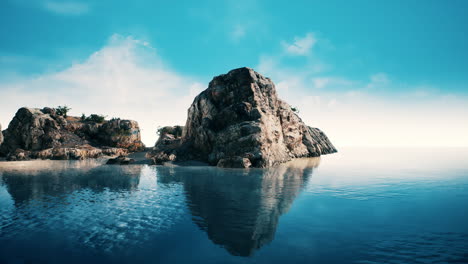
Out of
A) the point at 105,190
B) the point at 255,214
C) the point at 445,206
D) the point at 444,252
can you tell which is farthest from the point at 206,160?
the point at 444,252

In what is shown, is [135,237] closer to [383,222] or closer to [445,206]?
[383,222]

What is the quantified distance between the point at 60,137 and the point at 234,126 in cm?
6534

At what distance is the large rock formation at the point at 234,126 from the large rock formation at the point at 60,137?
105 ft

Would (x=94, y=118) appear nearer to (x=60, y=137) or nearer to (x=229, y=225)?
(x=60, y=137)

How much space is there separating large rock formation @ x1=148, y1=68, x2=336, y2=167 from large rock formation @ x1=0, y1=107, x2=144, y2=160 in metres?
32.1

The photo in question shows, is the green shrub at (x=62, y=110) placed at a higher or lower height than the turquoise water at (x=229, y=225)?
higher

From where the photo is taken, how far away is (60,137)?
8531 centimetres

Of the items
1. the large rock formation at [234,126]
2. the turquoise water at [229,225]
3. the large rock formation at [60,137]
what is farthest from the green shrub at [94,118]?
the turquoise water at [229,225]

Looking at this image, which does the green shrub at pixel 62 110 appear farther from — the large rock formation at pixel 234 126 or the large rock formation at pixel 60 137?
the large rock formation at pixel 234 126

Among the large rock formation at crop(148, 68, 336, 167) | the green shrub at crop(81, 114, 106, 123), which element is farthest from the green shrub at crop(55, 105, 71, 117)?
the large rock formation at crop(148, 68, 336, 167)

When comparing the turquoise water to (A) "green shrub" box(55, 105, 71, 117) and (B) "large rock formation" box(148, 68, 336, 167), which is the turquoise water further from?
(A) "green shrub" box(55, 105, 71, 117)

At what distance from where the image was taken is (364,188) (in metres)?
33.9

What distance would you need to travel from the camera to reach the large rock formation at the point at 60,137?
7969 cm

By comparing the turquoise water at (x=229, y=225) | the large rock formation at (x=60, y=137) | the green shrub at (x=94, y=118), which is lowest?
the turquoise water at (x=229, y=225)
